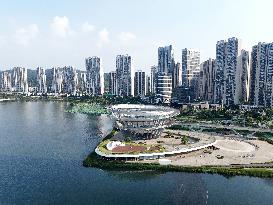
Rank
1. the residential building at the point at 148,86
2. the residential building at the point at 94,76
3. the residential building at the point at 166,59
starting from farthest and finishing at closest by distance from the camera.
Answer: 1. the residential building at the point at 94,76
2. the residential building at the point at 148,86
3. the residential building at the point at 166,59

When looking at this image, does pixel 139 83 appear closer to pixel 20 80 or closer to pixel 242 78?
pixel 242 78

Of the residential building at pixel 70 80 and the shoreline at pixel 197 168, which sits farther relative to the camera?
the residential building at pixel 70 80

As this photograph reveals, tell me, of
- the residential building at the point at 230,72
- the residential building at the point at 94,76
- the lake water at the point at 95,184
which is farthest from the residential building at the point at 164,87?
the residential building at the point at 94,76

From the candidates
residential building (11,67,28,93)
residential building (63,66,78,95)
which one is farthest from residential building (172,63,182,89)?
residential building (11,67,28,93)

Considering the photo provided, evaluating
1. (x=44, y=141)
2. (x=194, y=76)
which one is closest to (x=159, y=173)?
(x=44, y=141)

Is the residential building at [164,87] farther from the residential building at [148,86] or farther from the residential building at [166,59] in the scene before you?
the residential building at [148,86]

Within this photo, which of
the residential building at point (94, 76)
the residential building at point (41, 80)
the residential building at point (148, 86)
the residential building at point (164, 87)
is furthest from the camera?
the residential building at point (41, 80)

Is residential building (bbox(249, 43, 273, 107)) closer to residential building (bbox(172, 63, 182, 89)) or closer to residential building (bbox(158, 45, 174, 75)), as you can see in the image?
residential building (bbox(172, 63, 182, 89))
